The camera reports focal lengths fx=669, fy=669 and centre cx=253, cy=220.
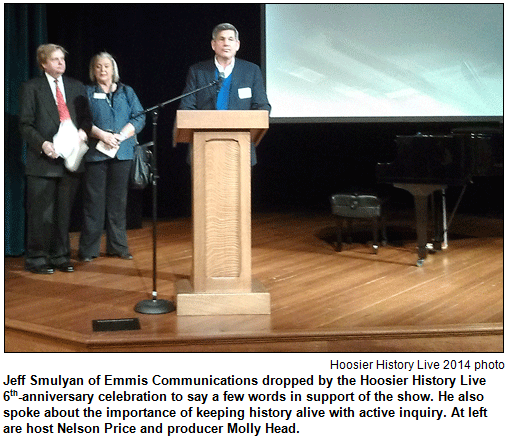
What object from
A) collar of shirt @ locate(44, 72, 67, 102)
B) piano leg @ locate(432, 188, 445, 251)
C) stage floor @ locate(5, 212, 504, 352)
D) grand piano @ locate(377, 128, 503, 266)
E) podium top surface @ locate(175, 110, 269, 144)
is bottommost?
stage floor @ locate(5, 212, 504, 352)

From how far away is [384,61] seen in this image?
5.96 metres

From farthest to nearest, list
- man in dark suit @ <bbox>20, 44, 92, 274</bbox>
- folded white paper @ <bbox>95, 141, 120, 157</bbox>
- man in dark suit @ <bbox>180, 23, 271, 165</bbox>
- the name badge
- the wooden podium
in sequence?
folded white paper @ <bbox>95, 141, 120, 157</bbox>
man in dark suit @ <bbox>20, 44, 92, 274</bbox>
man in dark suit @ <bbox>180, 23, 271, 165</bbox>
the name badge
the wooden podium

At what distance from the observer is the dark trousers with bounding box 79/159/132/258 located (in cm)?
470

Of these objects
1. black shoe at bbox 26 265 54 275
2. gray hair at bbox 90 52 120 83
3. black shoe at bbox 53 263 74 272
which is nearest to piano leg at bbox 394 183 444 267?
gray hair at bbox 90 52 120 83

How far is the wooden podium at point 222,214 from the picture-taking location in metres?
3.06

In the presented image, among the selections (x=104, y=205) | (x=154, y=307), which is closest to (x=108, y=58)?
(x=104, y=205)

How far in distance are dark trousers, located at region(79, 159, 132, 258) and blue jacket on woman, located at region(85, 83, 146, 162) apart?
85 mm

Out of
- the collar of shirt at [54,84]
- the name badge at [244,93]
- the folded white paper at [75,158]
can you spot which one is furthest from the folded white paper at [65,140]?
the name badge at [244,93]

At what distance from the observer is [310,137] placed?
7391 millimetres

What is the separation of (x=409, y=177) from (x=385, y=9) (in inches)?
76.3

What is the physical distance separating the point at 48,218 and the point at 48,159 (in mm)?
392

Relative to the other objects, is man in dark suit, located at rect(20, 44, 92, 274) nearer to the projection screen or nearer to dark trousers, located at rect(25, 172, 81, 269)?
dark trousers, located at rect(25, 172, 81, 269)
